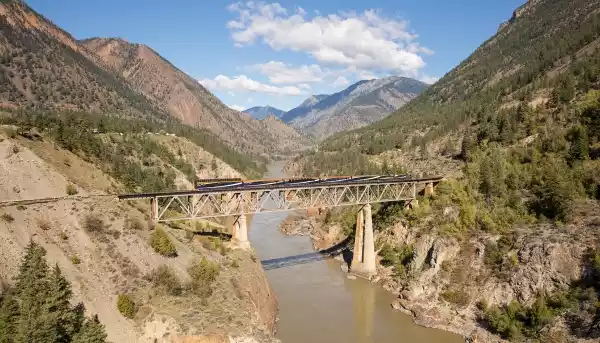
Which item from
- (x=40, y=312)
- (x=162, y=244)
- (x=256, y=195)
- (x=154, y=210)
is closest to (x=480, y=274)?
(x=256, y=195)

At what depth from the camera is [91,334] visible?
82.7 feet

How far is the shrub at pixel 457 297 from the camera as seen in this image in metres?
44.0

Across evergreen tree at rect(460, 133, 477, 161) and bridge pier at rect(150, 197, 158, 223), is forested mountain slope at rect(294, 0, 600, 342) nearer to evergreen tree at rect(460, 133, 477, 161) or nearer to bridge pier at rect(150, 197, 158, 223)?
evergreen tree at rect(460, 133, 477, 161)

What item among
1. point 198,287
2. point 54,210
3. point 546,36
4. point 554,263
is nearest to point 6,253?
point 54,210

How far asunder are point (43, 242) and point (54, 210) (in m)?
3.84

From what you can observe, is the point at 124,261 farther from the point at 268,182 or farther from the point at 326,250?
the point at 326,250

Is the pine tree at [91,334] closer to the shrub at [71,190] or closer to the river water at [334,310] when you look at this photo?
the shrub at [71,190]

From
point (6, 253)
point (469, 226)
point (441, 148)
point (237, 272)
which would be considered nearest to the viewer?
point (6, 253)

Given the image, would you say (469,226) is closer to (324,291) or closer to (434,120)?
(324,291)

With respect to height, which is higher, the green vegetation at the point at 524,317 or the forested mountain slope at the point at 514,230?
the forested mountain slope at the point at 514,230

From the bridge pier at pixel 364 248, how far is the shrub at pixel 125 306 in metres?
32.9

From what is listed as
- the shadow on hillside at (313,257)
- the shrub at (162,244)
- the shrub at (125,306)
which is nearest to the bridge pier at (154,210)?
the shrub at (162,244)

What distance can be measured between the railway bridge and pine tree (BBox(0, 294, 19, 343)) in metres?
16.0

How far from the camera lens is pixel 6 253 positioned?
28.5 meters
